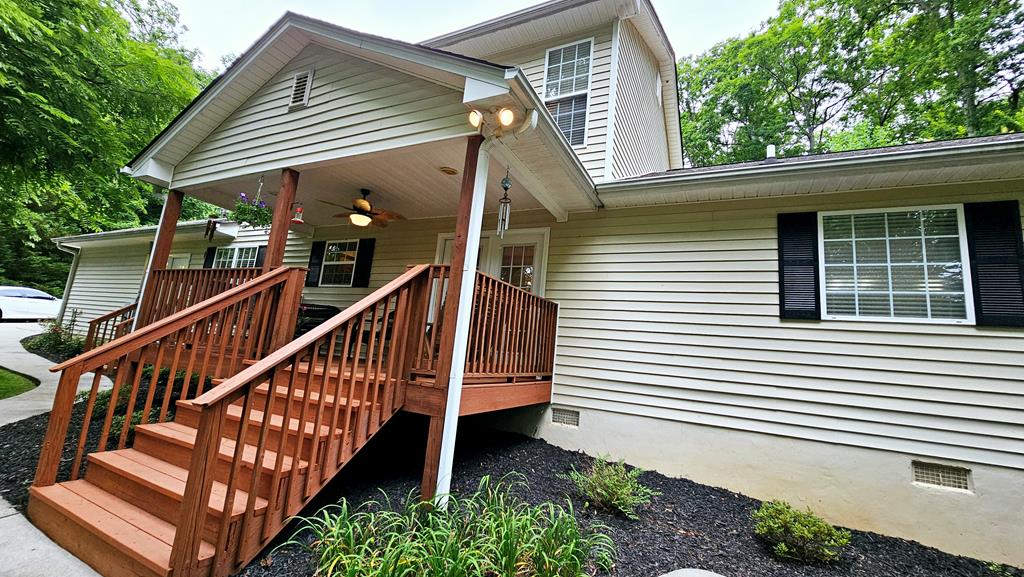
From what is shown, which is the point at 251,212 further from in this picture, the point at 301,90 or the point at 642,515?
the point at 642,515

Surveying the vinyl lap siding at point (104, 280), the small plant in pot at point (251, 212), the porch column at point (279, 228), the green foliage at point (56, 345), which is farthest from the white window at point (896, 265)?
the vinyl lap siding at point (104, 280)

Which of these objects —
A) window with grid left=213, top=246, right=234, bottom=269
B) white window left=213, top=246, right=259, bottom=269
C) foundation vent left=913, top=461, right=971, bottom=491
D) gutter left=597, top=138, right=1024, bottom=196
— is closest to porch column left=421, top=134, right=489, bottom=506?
gutter left=597, top=138, right=1024, bottom=196

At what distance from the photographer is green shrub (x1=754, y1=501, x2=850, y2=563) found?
287cm

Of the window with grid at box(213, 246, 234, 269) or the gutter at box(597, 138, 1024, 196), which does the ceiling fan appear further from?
the window with grid at box(213, 246, 234, 269)

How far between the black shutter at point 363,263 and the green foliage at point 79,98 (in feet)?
11.7

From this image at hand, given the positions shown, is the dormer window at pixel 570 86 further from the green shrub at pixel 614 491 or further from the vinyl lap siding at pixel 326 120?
the green shrub at pixel 614 491

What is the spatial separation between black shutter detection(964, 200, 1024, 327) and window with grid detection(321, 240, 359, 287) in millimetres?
7517

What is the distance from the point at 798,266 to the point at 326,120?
5106 mm

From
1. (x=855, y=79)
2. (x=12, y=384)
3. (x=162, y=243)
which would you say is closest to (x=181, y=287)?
(x=162, y=243)

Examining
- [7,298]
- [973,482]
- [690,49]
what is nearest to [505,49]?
[973,482]

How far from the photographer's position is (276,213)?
4.24 metres

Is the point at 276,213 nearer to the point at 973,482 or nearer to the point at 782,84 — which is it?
the point at 973,482

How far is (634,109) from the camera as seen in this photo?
6.40m

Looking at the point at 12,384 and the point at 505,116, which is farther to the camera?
the point at 12,384
